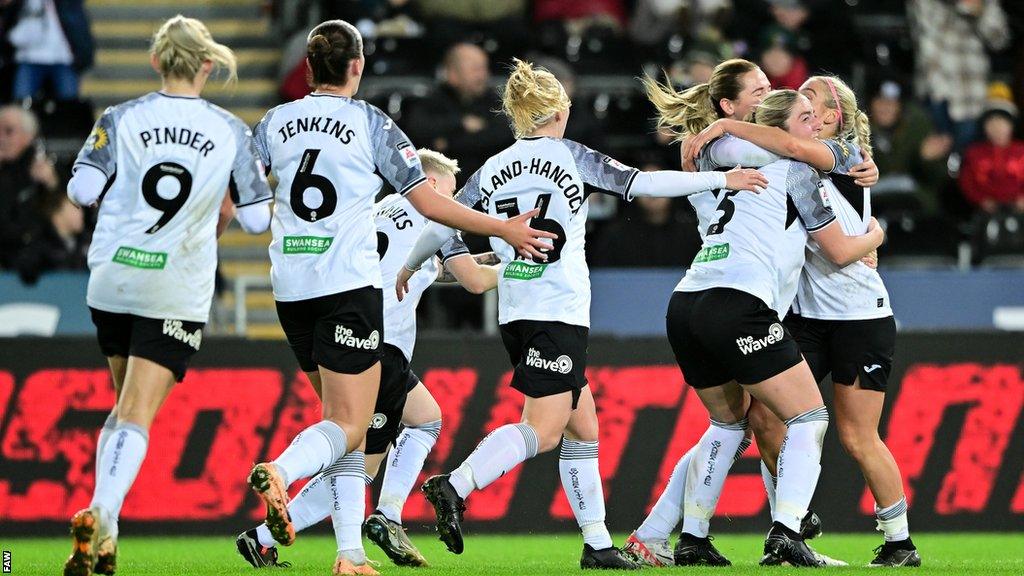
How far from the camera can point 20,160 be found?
12.6 meters

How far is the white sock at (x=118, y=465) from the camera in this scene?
20.3 feet

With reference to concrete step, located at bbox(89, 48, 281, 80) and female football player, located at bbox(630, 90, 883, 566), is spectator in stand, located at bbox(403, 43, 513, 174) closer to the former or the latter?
concrete step, located at bbox(89, 48, 281, 80)

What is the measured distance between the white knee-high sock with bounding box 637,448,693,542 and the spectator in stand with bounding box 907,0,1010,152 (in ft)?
28.7

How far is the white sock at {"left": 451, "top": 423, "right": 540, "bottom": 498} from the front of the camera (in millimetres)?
6762

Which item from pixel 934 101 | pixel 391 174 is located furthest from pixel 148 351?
pixel 934 101

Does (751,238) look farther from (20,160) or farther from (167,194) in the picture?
(20,160)

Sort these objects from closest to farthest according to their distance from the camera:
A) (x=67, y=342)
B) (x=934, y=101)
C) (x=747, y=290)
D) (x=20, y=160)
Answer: (x=747, y=290) < (x=67, y=342) < (x=20, y=160) < (x=934, y=101)

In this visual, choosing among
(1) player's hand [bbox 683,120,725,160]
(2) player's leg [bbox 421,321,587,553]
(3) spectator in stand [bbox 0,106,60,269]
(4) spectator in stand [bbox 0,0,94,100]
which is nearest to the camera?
(2) player's leg [bbox 421,321,587,553]

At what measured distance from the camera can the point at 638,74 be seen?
48.3 feet

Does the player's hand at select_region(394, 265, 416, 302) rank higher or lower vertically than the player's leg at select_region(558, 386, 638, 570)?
higher

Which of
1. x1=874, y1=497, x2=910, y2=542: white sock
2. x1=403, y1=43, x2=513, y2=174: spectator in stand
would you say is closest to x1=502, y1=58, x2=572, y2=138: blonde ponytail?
x1=874, y1=497, x2=910, y2=542: white sock

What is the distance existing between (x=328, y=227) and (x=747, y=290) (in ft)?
6.24

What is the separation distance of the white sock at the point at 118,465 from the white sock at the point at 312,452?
0.57 m
